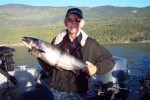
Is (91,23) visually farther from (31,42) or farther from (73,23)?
(31,42)

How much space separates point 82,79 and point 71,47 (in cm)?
51

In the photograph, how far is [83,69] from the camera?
4.09 meters

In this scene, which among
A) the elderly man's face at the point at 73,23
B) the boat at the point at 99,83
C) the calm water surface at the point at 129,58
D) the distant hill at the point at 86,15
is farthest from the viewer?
the distant hill at the point at 86,15

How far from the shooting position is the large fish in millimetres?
3938

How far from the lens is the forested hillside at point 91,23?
4984 centimetres

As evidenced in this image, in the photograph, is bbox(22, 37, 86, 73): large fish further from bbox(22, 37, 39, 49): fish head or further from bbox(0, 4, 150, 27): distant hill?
bbox(0, 4, 150, 27): distant hill

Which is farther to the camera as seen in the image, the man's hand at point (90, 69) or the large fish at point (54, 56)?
the man's hand at point (90, 69)

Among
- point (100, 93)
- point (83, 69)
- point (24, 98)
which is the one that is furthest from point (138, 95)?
point (24, 98)

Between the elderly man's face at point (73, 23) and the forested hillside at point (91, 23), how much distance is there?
1330 inches

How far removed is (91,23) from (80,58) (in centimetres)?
8949

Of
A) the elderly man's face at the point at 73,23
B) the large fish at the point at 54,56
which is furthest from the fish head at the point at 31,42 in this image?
the elderly man's face at the point at 73,23

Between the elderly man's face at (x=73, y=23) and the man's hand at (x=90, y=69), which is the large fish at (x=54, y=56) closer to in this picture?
the man's hand at (x=90, y=69)

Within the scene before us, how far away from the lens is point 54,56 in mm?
3988

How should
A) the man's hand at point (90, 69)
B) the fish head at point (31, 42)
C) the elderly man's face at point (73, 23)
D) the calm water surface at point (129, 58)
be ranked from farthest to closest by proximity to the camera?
1. the calm water surface at point (129, 58)
2. the elderly man's face at point (73, 23)
3. the man's hand at point (90, 69)
4. the fish head at point (31, 42)
